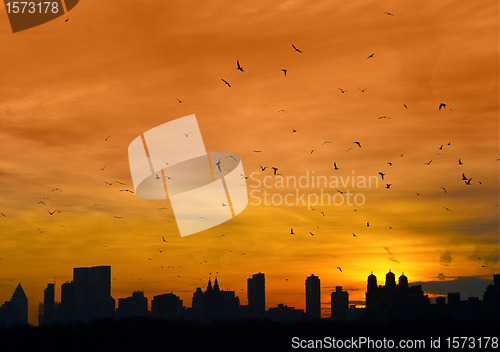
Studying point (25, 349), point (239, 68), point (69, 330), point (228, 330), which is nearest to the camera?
point (239, 68)

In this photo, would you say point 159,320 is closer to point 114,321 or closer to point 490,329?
point 114,321

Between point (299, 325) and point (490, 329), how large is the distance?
54.6 metres

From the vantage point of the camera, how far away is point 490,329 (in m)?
192

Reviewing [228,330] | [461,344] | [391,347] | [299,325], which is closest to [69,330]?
[228,330]

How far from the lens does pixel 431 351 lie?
169250 mm

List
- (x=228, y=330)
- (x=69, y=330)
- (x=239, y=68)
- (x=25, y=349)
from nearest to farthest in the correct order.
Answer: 1. (x=239, y=68)
2. (x=25, y=349)
3. (x=69, y=330)
4. (x=228, y=330)

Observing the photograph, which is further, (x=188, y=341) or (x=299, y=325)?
(x=299, y=325)

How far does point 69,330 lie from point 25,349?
48.6 ft

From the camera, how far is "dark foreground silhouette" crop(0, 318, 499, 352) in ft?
528

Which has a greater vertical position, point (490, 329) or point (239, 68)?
point (239, 68)

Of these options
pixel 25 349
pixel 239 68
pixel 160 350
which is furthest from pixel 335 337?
pixel 239 68

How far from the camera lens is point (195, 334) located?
574ft

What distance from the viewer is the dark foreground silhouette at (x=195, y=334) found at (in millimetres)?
160875

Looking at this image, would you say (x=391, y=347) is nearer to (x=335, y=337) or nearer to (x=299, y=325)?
(x=335, y=337)
